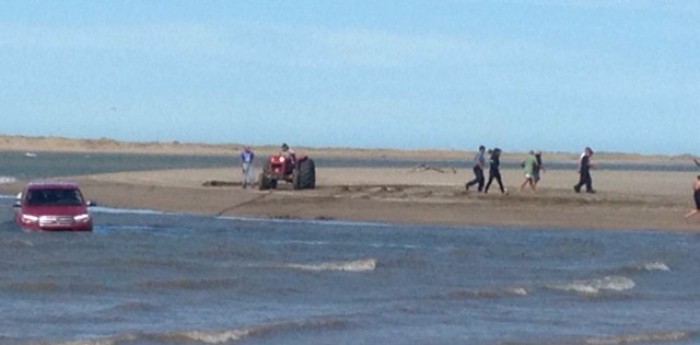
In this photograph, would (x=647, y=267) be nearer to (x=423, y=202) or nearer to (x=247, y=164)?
(x=423, y=202)

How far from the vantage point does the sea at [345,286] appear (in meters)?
19.7

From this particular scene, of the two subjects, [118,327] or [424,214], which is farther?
[424,214]

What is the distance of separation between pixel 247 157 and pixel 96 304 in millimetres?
27075

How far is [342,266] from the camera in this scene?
91.1ft

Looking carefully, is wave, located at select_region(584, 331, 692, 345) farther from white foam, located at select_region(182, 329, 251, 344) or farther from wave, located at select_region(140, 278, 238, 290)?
wave, located at select_region(140, 278, 238, 290)

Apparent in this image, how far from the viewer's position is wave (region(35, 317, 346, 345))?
18.2 m

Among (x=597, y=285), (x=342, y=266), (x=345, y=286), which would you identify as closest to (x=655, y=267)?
(x=597, y=285)

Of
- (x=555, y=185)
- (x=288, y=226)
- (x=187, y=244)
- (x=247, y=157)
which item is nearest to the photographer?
(x=187, y=244)

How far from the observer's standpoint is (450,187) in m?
50.2

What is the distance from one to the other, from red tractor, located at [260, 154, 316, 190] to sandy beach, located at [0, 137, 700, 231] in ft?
1.32

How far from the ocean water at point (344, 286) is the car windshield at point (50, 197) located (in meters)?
0.75

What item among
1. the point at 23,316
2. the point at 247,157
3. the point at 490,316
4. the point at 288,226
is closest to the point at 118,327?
the point at 23,316

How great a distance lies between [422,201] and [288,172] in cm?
567

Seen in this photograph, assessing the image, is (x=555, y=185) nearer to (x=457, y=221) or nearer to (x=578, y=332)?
(x=457, y=221)
